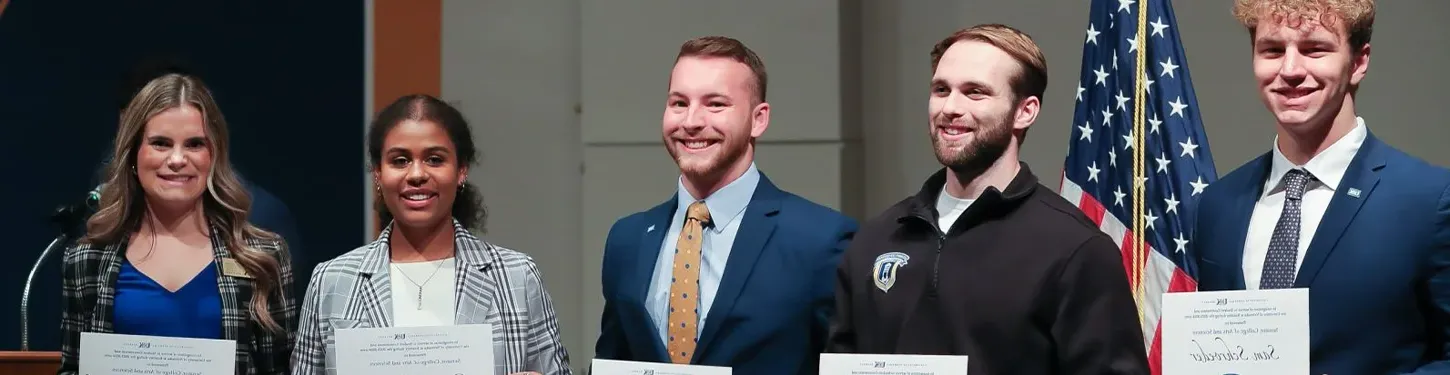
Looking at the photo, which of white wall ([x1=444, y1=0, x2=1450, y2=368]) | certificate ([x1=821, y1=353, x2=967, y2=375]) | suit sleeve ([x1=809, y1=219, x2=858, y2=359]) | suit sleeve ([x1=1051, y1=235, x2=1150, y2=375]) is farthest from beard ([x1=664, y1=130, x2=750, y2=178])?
white wall ([x1=444, y1=0, x2=1450, y2=368])

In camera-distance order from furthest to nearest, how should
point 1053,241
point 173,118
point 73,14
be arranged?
point 73,14 < point 173,118 < point 1053,241

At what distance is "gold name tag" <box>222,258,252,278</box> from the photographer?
3246mm

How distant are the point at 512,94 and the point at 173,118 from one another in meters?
2.62

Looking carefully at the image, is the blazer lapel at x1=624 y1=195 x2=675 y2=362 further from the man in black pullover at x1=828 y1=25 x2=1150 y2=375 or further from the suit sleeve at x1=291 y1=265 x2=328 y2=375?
the suit sleeve at x1=291 y1=265 x2=328 y2=375

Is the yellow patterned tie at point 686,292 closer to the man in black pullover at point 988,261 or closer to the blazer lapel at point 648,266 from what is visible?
the blazer lapel at point 648,266

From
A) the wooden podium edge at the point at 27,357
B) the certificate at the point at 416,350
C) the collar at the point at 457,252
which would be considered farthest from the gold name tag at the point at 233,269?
the wooden podium edge at the point at 27,357

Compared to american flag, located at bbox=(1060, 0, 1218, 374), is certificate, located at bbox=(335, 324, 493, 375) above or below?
below

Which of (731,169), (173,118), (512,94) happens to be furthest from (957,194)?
(512,94)

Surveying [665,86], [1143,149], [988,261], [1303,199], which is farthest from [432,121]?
[665,86]

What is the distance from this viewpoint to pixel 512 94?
5.86 meters

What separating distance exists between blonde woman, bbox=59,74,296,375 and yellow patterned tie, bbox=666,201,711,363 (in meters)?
0.90

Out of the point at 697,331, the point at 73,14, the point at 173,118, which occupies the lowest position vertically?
the point at 697,331

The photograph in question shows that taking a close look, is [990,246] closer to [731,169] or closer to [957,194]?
[957,194]

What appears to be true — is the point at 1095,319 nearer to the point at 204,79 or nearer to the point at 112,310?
the point at 112,310
